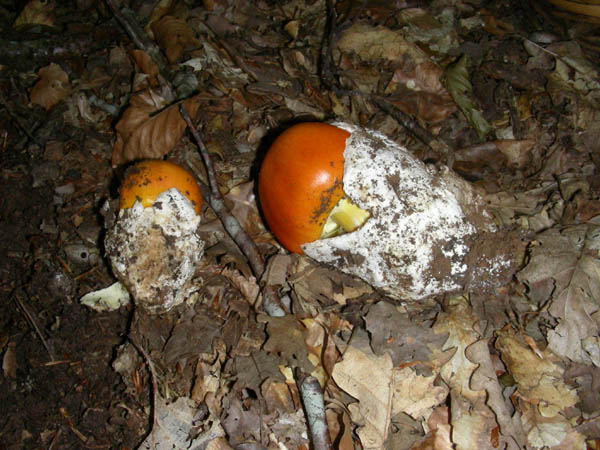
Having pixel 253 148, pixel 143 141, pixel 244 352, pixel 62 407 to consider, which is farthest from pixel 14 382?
pixel 253 148

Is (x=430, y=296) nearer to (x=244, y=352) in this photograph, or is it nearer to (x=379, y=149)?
Result: (x=379, y=149)

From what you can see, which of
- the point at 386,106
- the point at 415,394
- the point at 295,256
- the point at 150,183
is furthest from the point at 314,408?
the point at 386,106

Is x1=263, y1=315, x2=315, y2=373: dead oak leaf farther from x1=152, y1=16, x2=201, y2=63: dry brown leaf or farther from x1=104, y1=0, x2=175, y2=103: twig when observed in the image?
x1=152, y1=16, x2=201, y2=63: dry brown leaf

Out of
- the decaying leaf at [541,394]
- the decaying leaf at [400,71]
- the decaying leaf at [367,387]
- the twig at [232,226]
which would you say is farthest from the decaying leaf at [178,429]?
the decaying leaf at [400,71]

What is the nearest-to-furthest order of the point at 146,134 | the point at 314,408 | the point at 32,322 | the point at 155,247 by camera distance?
the point at 314,408 → the point at 155,247 → the point at 32,322 → the point at 146,134

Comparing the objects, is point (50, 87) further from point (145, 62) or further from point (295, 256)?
point (295, 256)

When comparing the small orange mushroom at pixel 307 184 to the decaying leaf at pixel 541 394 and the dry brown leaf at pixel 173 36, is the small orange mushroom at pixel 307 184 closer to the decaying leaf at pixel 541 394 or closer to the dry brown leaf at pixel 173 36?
the decaying leaf at pixel 541 394
